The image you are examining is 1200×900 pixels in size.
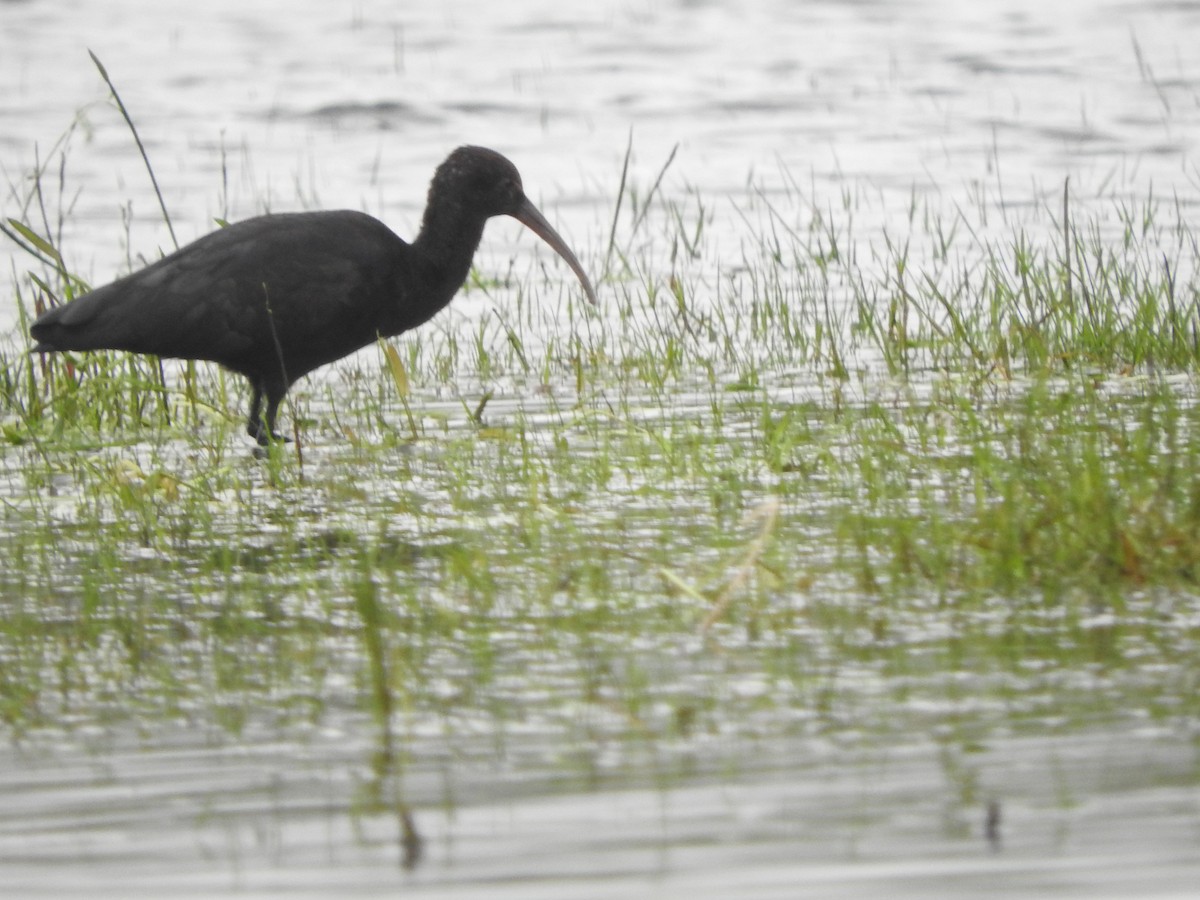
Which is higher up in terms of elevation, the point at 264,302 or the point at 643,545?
the point at 264,302

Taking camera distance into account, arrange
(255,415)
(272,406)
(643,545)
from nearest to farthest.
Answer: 1. (643,545)
2. (272,406)
3. (255,415)

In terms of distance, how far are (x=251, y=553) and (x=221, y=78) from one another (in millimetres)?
14890

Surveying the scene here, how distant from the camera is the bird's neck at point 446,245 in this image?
6965 millimetres

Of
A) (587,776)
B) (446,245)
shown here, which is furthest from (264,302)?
(587,776)

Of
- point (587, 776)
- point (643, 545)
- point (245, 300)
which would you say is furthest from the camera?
point (245, 300)

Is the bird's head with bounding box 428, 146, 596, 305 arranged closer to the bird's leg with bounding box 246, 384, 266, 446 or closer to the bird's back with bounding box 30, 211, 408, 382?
the bird's back with bounding box 30, 211, 408, 382

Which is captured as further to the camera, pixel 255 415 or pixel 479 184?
pixel 479 184

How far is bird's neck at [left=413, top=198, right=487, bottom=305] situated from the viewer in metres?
6.96

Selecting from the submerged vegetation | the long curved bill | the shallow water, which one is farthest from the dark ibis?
the long curved bill

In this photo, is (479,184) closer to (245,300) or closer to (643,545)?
(245,300)

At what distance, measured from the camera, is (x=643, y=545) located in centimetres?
450

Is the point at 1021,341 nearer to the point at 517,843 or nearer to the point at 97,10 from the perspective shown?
the point at 517,843

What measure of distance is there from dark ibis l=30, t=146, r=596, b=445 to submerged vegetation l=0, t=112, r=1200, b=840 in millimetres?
252

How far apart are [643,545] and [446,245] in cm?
272
